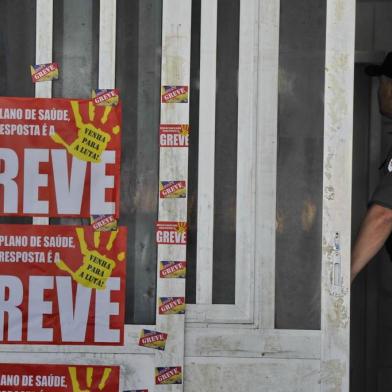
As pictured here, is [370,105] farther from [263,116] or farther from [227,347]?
[227,347]

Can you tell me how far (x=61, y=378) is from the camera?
130 inches

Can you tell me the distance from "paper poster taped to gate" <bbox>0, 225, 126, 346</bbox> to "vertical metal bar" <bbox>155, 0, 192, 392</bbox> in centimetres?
19

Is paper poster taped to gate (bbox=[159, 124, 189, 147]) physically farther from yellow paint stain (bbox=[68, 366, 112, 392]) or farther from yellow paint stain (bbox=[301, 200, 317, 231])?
yellow paint stain (bbox=[68, 366, 112, 392])

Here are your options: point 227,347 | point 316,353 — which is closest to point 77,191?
point 227,347

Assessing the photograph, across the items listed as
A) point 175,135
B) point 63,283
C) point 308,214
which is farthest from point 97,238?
point 308,214

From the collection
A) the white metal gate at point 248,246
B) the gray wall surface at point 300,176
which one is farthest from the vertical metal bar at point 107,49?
the gray wall surface at point 300,176

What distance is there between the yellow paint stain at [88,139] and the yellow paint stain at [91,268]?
0.32 metres

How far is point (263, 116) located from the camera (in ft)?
10.8

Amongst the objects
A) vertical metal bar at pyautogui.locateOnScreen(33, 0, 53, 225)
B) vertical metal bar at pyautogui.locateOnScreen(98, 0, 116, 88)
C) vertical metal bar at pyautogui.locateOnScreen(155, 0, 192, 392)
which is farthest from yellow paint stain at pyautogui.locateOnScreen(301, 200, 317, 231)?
vertical metal bar at pyautogui.locateOnScreen(33, 0, 53, 225)

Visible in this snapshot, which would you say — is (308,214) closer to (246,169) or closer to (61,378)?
(246,169)

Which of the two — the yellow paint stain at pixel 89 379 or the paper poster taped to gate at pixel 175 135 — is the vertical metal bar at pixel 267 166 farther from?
the yellow paint stain at pixel 89 379

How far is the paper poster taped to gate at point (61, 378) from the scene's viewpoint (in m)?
3.29

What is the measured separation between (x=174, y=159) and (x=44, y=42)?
2.41 ft

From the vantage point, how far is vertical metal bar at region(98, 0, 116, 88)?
331cm
